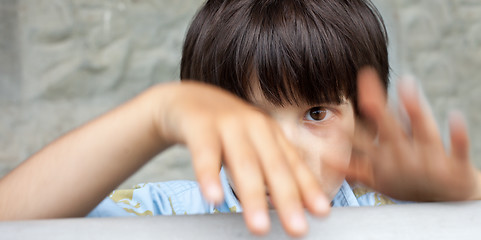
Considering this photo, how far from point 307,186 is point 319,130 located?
40cm

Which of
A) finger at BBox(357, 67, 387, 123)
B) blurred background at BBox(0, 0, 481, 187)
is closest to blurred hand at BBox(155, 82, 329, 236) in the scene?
finger at BBox(357, 67, 387, 123)

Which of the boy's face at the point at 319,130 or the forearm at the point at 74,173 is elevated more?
the boy's face at the point at 319,130

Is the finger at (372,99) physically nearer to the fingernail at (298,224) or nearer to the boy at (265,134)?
the boy at (265,134)

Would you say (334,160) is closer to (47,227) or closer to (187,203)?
(187,203)

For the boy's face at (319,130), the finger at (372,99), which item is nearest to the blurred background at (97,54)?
the boy's face at (319,130)

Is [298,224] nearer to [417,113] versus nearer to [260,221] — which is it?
[260,221]

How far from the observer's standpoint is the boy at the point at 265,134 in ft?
1.00

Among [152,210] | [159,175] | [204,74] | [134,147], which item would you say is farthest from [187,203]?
[159,175]

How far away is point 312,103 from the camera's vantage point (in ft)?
2.25

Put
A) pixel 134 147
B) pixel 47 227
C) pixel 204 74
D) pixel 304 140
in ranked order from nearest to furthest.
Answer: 1. pixel 47 227
2. pixel 134 147
3. pixel 304 140
4. pixel 204 74

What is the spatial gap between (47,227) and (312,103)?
46 cm

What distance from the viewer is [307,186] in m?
0.29

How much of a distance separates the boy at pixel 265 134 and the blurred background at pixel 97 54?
107 cm

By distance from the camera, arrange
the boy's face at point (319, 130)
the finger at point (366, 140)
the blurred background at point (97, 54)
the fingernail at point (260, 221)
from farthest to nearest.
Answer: the blurred background at point (97, 54), the boy's face at point (319, 130), the finger at point (366, 140), the fingernail at point (260, 221)
